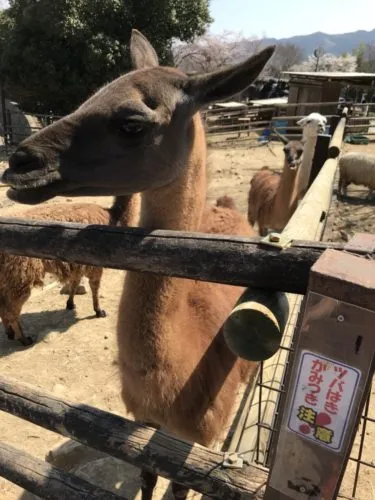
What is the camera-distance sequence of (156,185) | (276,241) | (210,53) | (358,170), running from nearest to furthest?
(276,241)
(156,185)
(358,170)
(210,53)

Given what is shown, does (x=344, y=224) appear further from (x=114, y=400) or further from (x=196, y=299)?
(x=196, y=299)

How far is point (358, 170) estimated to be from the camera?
10.4 meters

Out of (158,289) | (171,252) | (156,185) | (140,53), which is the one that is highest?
(140,53)

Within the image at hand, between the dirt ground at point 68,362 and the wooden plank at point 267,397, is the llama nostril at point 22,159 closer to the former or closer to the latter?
the wooden plank at point 267,397

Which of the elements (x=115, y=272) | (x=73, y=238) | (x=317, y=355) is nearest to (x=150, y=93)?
(x=73, y=238)

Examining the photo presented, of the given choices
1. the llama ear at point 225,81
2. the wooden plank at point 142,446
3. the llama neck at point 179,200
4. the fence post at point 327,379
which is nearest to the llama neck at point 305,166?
the llama neck at point 179,200

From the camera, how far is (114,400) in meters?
3.97

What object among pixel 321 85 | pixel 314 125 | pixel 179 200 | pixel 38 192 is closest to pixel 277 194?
pixel 314 125

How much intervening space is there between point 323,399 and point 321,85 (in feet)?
68.5

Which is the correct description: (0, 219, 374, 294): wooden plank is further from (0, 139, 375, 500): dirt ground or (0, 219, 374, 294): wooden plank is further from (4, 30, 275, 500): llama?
(0, 139, 375, 500): dirt ground

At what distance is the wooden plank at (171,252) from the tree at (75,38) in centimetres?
1493

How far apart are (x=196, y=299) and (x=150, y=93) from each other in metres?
1.20

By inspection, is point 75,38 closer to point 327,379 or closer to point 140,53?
point 140,53

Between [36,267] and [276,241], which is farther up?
[276,241]
